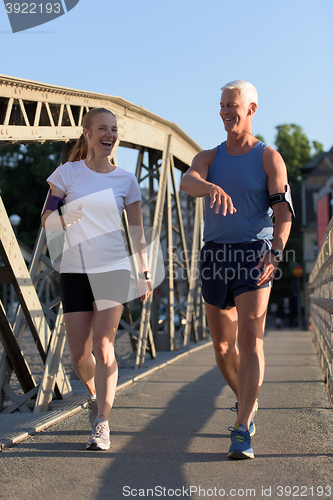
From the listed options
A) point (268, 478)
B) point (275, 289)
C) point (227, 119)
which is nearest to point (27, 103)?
point (227, 119)

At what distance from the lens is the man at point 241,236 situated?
11.1ft

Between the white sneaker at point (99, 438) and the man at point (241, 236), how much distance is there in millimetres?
724

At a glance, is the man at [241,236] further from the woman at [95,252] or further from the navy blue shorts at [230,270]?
the woman at [95,252]

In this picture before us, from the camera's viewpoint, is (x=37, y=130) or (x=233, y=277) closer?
(x=233, y=277)

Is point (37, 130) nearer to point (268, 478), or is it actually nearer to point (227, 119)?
point (227, 119)

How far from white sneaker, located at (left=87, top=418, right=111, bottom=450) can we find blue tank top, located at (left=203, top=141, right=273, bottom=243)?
1.22 m

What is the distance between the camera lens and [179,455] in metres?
3.32

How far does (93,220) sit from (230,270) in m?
0.88

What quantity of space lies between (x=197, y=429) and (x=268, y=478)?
1.22 meters

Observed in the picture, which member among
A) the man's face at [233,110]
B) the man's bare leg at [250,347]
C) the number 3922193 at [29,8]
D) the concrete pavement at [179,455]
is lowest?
the concrete pavement at [179,455]

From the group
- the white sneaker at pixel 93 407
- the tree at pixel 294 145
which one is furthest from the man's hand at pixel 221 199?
the tree at pixel 294 145

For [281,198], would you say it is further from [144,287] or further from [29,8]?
[29,8]

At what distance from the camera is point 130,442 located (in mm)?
3650

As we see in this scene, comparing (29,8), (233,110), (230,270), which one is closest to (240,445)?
(230,270)
